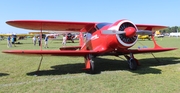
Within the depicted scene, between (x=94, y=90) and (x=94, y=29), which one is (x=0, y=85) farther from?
(x=94, y=29)

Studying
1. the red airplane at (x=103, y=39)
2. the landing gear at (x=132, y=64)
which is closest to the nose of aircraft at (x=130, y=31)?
the red airplane at (x=103, y=39)

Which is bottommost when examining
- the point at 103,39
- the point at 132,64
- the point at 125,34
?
the point at 132,64

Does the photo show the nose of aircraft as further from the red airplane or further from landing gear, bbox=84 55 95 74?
landing gear, bbox=84 55 95 74

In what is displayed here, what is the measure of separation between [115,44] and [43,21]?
3.04 m

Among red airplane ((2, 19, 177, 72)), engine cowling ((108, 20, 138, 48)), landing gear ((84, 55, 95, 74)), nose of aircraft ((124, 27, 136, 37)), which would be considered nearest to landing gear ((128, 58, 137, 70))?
red airplane ((2, 19, 177, 72))

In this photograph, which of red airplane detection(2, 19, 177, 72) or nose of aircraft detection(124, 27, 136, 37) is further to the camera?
red airplane detection(2, 19, 177, 72)

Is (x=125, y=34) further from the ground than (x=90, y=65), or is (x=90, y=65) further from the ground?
(x=125, y=34)

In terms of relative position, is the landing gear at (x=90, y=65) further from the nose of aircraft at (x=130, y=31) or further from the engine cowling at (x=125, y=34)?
the nose of aircraft at (x=130, y=31)

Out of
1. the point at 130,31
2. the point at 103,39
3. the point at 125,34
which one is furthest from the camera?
the point at 103,39

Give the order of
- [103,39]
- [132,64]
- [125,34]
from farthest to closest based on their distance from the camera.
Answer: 1. [132,64]
2. [103,39]
3. [125,34]

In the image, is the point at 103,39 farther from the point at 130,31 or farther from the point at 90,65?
the point at 130,31

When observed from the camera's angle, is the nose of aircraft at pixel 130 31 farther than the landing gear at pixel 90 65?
No

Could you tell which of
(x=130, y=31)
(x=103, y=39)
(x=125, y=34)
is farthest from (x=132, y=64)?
(x=130, y=31)

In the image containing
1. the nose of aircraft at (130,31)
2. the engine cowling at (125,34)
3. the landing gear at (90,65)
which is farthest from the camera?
the landing gear at (90,65)
